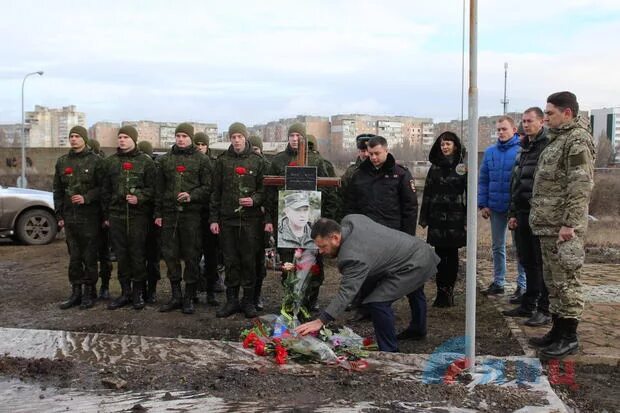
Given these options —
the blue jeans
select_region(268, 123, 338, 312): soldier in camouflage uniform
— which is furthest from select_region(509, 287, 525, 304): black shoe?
select_region(268, 123, 338, 312): soldier in camouflage uniform

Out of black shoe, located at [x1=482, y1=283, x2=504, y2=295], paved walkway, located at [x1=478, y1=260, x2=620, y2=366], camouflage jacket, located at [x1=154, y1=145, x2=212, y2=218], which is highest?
camouflage jacket, located at [x1=154, y1=145, x2=212, y2=218]

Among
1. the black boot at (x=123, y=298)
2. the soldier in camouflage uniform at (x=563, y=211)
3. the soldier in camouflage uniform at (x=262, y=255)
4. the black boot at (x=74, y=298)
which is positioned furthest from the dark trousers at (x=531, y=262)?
the black boot at (x=74, y=298)

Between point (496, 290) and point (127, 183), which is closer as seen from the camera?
point (127, 183)

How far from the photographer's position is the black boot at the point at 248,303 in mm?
6206

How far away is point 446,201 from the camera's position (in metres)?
6.25

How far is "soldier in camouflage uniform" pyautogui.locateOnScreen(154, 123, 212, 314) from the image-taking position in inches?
249

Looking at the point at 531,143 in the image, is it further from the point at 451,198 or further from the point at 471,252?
the point at 471,252

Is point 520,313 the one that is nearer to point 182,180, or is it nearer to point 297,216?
point 297,216

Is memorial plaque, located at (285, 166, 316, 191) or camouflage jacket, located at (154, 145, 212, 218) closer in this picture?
memorial plaque, located at (285, 166, 316, 191)

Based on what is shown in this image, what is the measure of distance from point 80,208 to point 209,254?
4.96 feet

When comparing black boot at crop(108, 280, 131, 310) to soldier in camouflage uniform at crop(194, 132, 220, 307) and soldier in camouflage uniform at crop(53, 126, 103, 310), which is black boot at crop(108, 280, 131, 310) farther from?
soldier in camouflage uniform at crop(194, 132, 220, 307)

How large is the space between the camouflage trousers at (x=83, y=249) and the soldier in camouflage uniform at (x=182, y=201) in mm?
788

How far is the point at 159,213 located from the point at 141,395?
3.11 meters

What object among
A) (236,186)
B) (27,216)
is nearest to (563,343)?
(236,186)
